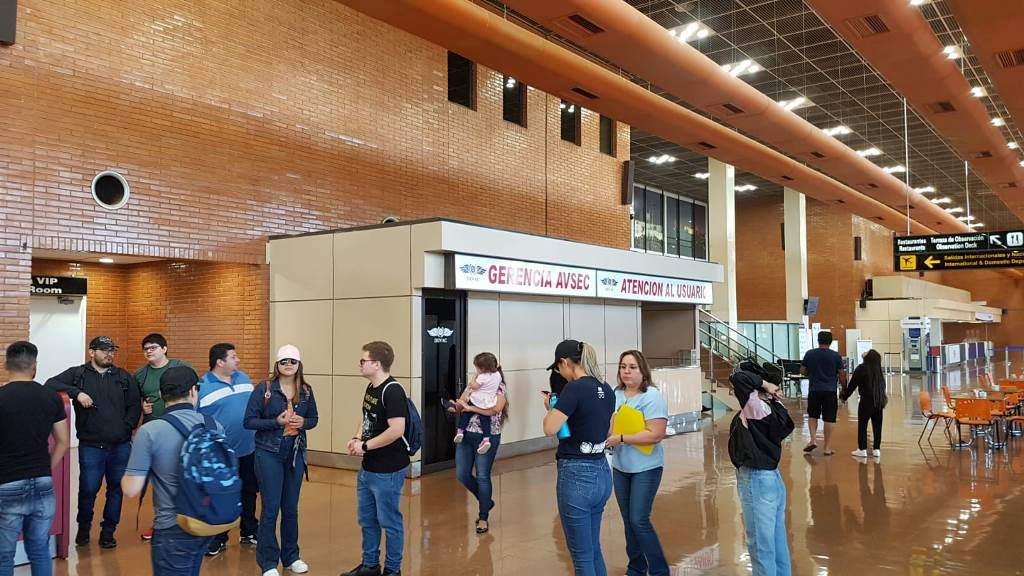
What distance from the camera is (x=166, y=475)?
3.48 meters

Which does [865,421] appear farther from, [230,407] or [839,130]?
[839,130]

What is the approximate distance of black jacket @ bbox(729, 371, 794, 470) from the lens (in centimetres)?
442

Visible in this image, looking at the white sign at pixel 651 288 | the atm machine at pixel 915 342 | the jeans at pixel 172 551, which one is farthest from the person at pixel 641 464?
the atm machine at pixel 915 342

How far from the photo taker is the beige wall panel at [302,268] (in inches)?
400

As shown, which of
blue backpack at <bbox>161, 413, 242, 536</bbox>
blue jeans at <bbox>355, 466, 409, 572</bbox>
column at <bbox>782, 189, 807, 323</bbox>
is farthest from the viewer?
column at <bbox>782, 189, 807, 323</bbox>

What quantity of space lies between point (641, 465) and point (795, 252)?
26.1 metres

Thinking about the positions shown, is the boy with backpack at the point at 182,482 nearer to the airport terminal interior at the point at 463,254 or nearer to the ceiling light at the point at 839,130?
the airport terminal interior at the point at 463,254

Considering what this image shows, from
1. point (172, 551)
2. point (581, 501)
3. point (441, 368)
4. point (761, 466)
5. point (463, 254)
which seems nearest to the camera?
point (172, 551)

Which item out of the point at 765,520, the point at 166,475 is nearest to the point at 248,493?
the point at 166,475

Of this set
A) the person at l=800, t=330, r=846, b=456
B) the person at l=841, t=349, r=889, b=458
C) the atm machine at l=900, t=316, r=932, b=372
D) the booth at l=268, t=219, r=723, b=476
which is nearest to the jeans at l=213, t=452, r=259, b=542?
the booth at l=268, t=219, r=723, b=476

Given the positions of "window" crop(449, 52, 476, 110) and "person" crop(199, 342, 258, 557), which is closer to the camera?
"person" crop(199, 342, 258, 557)

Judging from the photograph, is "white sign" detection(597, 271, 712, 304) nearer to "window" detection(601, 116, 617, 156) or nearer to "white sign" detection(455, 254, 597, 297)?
"white sign" detection(455, 254, 597, 297)

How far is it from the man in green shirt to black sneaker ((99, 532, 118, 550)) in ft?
3.24

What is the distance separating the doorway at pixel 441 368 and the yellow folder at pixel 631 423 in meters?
5.06
